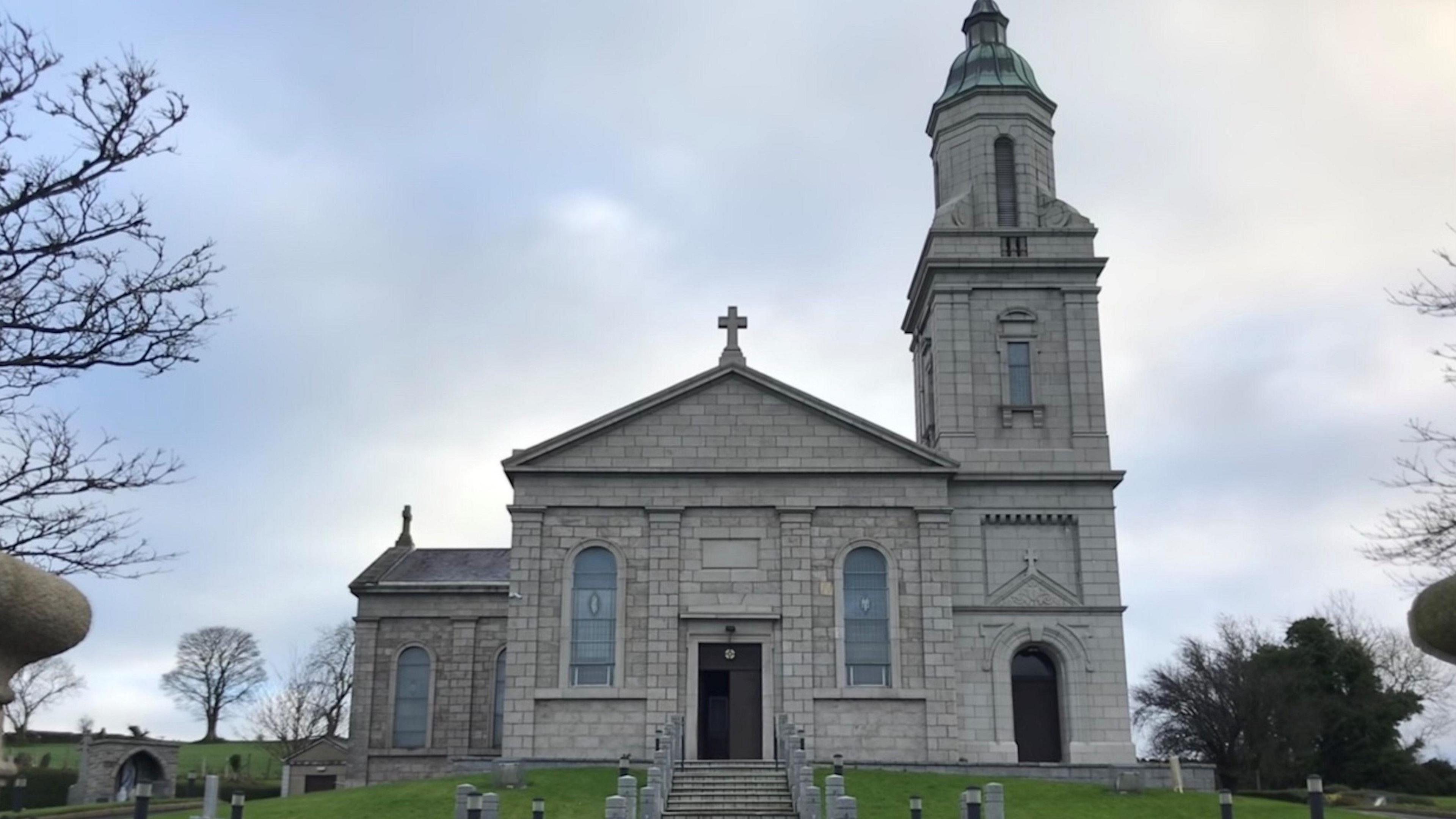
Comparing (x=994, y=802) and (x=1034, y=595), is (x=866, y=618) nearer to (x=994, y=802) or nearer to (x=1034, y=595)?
(x=1034, y=595)

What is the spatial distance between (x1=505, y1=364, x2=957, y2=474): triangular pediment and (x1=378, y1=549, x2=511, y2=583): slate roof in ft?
42.5

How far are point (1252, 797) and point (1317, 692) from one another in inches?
870

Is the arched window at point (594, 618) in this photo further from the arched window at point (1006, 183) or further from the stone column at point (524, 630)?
the arched window at point (1006, 183)

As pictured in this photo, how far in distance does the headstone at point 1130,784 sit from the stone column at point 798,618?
7606 millimetres

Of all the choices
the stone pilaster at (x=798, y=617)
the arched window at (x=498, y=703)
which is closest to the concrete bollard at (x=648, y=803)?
the stone pilaster at (x=798, y=617)

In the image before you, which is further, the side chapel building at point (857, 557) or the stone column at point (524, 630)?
the side chapel building at point (857, 557)

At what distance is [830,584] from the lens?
36.4 metres

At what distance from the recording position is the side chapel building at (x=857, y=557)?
35438 mm

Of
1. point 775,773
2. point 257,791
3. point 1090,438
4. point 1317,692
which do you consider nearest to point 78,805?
point 257,791

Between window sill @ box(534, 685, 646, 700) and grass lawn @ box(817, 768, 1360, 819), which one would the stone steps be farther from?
window sill @ box(534, 685, 646, 700)

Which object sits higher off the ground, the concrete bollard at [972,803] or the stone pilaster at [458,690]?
the stone pilaster at [458,690]

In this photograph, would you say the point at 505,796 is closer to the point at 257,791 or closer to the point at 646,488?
the point at 646,488

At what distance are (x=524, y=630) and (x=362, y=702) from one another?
1406 cm

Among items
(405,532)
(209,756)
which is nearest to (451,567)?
(405,532)
